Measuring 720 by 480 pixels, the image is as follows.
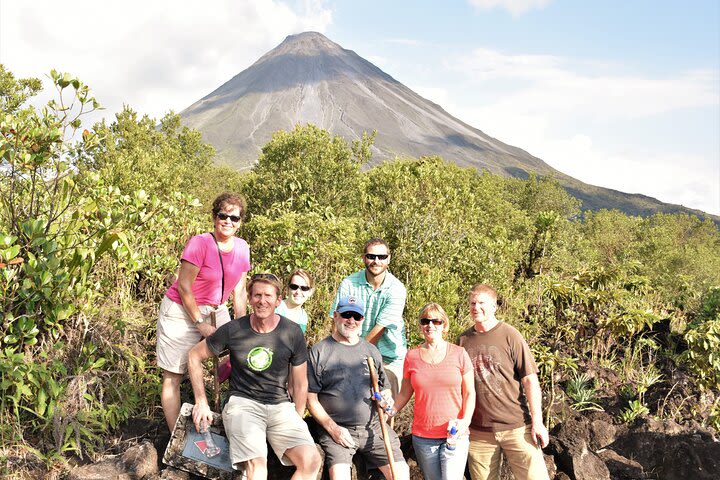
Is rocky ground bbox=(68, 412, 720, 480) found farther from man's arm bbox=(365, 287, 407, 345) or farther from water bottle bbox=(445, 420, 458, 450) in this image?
man's arm bbox=(365, 287, 407, 345)

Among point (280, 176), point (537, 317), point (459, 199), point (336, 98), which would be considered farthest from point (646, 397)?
point (336, 98)

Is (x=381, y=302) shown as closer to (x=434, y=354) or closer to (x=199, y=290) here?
(x=434, y=354)

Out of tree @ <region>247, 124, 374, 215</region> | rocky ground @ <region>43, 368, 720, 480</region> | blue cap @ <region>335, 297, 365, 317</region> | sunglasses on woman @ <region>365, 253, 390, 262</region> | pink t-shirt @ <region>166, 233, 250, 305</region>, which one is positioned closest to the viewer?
blue cap @ <region>335, 297, 365, 317</region>

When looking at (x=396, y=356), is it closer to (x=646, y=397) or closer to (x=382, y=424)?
(x=382, y=424)

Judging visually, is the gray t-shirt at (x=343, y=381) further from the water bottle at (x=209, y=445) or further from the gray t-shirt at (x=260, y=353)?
the water bottle at (x=209, y=445)

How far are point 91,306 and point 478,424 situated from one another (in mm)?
3632

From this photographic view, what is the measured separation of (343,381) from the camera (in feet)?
13.8

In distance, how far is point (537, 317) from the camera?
851 cm

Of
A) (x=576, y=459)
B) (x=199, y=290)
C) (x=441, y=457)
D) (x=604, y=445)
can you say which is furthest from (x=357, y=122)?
(x=441, y=457)

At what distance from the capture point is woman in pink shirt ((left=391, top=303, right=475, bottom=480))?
405cm

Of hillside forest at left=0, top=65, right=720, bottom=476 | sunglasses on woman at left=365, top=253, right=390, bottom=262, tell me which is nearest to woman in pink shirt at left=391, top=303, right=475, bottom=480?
sunglasses on woman at left=365, top=253, right=390, bottom=262

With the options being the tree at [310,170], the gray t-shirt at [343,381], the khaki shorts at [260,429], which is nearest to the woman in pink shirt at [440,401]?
the gray t-shirt at [343,381]

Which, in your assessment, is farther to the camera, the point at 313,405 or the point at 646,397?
the point at 646,397

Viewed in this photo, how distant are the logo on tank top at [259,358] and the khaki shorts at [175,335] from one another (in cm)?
64
